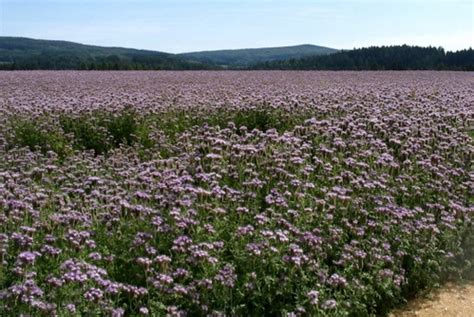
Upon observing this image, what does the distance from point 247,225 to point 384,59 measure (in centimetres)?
6686

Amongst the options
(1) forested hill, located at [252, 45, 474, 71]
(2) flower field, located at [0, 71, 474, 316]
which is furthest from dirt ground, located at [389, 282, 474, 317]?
(1) forested hill, located at [252, 45, 474, 71]

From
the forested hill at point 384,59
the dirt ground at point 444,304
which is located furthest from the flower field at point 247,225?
the forested hill at point 384,59

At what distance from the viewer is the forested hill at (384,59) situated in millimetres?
59281

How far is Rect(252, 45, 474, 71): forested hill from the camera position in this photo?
2334 inches

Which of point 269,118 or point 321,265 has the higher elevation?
point 269,118

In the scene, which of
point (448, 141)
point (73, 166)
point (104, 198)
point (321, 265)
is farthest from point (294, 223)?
point (448, 141)

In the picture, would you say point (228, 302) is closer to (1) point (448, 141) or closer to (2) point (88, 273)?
(2) point (88, 273)

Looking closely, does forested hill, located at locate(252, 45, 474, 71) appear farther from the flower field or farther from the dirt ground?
the dirt ground

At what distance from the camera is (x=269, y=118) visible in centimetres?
1120

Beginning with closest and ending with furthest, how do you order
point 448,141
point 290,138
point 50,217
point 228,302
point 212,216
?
point 228,302
point 50,217
point 212,216
point 290,138
point 448,141

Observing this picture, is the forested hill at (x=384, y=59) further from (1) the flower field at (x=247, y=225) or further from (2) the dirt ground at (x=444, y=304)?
(2) the dirt ground at (x=444, y=304)

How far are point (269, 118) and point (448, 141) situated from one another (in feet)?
12.6

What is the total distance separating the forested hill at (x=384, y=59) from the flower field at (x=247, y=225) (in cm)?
4978

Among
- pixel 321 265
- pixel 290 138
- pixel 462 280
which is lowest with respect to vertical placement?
pixel 462 280
